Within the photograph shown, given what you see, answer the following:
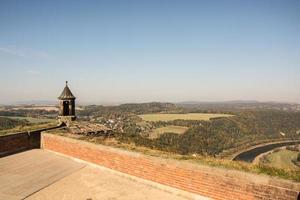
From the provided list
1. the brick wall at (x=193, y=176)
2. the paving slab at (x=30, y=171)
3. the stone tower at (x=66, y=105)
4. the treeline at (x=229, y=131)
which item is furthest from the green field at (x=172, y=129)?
the brick wall at (x=193, y=176)

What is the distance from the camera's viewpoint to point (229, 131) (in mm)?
83875

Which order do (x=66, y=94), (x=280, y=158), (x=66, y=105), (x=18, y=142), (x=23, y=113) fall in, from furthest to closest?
(x=280, y=158) < (x=23, y=113) < (x=66, y=105) < (x=66, y=94) < (x=18, y=142)

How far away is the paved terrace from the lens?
737 centimetres

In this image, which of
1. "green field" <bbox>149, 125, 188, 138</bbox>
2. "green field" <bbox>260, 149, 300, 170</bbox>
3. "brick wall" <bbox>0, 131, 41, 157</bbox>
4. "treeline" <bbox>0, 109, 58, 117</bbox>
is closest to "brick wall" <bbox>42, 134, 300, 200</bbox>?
"brick wall" <bbox>0, 131, 41, 157</bbox>

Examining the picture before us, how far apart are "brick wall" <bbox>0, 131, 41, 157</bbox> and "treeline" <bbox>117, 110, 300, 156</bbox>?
33.1m

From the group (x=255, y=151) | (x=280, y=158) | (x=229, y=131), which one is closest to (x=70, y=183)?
(x=280, y=158)

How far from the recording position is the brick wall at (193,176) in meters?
5.79

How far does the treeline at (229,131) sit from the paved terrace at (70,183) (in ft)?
117

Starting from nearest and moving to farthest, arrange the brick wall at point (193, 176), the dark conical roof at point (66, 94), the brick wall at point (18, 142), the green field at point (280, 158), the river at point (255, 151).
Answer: the brick wall at point (193, 176) → the brick wall at point (18, 142) → the dark conical roof at point (66, 94) → the green field at point (280, 158) → the river at point (255, 151)

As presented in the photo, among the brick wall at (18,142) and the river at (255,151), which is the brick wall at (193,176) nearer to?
the brick wall at (18,142)

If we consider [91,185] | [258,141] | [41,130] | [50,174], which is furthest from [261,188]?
[258,141]

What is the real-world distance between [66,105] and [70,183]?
8413 mm

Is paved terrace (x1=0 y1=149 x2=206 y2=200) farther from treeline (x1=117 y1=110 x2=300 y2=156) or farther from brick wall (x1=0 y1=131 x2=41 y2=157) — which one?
treeline (x1=117 y1=110 x2=300 y2=156)

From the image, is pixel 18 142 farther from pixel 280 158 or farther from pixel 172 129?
pixel 280 158
